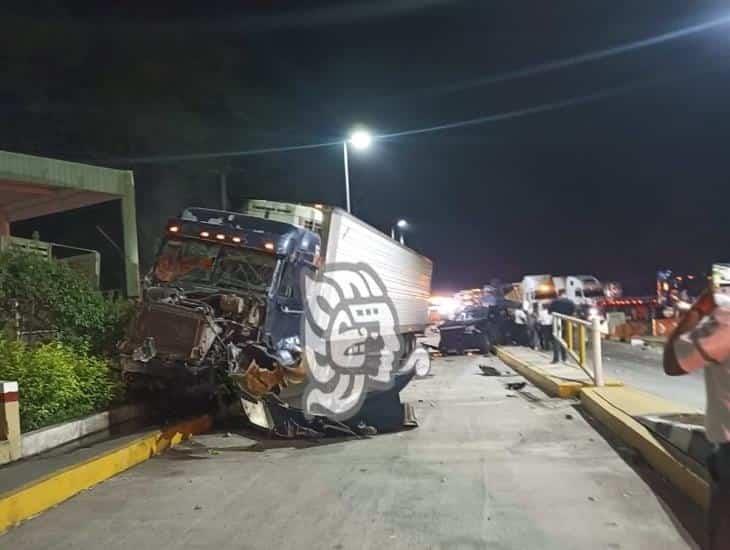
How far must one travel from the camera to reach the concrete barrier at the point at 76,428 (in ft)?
25.6

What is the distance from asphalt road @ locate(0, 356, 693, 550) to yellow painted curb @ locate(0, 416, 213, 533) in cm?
12

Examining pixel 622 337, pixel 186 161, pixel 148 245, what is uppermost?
pixel 186 161

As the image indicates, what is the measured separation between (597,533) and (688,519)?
0.83m

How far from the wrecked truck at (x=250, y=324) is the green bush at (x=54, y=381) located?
516 mm

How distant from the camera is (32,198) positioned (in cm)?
1795

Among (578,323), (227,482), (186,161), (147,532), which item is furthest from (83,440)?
(186,161)

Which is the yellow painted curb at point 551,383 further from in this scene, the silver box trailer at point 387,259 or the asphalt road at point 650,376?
the silver box trailer at point 387,259

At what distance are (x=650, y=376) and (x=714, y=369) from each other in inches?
509

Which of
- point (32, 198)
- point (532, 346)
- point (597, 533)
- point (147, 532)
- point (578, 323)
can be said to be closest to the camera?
point (597, 533)

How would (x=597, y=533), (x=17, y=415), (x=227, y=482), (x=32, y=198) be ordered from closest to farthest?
(x=597, y=533) → (x=227, y=482) → (x=17, y=415) → (x=32, y=198)

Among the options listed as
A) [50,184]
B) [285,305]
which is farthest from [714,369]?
[50,184]

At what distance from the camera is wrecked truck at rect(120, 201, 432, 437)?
9.05m

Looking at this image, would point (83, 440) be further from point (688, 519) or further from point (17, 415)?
point (688, 519)

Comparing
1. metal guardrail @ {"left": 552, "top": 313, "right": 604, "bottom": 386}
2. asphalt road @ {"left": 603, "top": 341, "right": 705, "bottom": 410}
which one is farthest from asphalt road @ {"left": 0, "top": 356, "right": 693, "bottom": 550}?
asphalt road @ {"left": 603, "top": 341, "right": 705, "bottom": 410}
